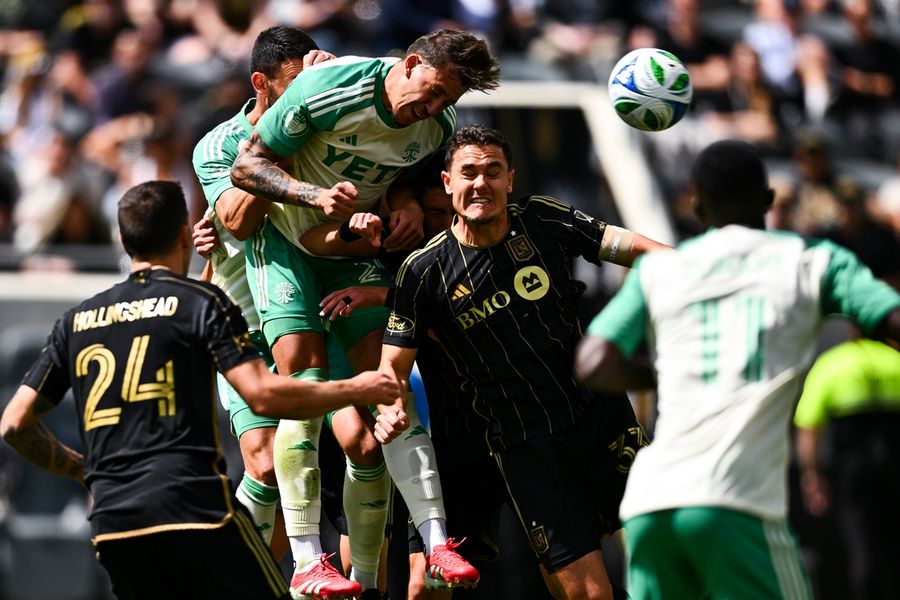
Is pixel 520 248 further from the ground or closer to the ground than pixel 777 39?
closer to the ground

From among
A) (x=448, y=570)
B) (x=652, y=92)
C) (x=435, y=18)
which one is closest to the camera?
(x=448, y=570)

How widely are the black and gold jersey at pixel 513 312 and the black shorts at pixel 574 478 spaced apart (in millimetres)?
95

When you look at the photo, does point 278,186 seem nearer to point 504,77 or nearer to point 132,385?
point 132,385

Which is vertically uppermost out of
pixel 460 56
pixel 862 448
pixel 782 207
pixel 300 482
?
pixel 460 56

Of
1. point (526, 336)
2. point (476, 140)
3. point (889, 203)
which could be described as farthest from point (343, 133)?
point (889, 203)

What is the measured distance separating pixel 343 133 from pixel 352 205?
29.0 inches

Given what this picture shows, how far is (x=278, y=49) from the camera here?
8.41 meters

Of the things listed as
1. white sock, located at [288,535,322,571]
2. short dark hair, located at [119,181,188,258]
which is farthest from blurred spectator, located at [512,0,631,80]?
short dark hair, located at [119,181,188,258]

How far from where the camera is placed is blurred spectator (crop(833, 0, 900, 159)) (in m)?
18.0

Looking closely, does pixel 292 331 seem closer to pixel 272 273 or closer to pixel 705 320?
pixel 272 273

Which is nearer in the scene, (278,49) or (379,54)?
(278,49)

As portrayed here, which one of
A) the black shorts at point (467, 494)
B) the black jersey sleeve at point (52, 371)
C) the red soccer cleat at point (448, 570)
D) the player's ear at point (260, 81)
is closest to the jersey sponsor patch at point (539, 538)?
the red soccer cleat at point (448, 570)

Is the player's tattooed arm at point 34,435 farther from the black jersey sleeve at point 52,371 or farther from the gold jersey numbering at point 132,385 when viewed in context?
the gold jersey numbering at point 132,385

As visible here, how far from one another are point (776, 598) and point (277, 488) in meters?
3.40
